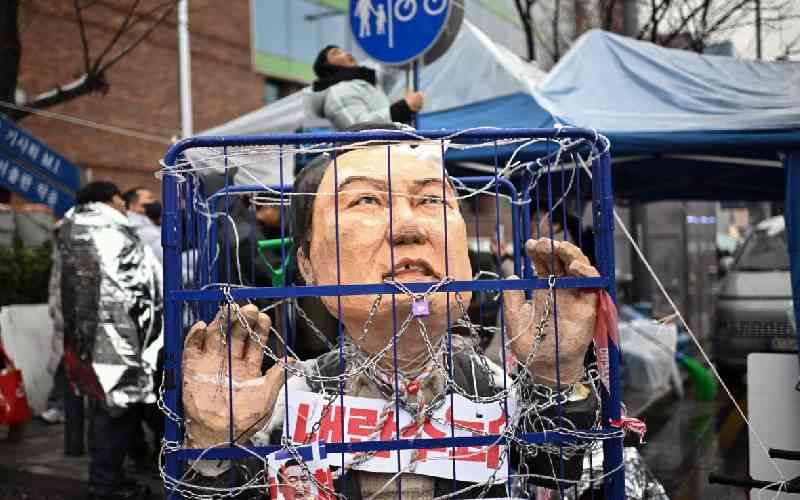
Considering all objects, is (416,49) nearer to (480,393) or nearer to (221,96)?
(480,393)

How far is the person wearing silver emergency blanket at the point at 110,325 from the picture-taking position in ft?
14.2

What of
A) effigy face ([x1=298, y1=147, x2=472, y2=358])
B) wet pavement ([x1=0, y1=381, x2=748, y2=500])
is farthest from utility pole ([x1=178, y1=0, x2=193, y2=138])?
effigy face ([x1=298, y1=147, x2=472, y2=358])

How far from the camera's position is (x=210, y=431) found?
6.10ft

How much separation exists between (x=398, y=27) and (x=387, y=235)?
2542 millimetres

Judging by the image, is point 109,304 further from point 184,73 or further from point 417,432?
point 184,73

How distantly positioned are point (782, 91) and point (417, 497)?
13.1ft

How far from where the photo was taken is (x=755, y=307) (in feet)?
25.4

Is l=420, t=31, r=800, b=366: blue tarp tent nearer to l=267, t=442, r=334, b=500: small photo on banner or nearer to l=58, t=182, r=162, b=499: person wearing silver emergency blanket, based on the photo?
l=58, t=182, r=162, b=499: person wearing silver emergency blanket

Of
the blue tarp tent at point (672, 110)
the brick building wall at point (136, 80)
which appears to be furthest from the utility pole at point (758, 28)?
the brick building wall at point (136, 80)

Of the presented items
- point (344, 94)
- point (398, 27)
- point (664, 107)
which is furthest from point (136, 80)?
point (664, 107)

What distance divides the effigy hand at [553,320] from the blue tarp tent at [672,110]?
2.63m

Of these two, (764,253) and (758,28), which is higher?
(758,28)

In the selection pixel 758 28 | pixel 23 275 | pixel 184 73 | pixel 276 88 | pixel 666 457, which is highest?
pixel 276 88

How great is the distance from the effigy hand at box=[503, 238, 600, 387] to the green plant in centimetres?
686
